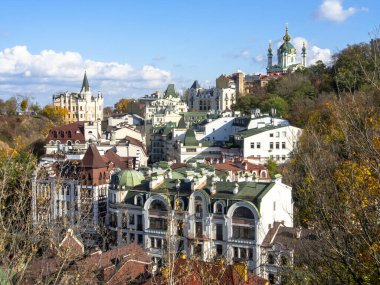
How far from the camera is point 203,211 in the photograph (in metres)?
30.0

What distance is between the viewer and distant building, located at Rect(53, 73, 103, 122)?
322 ft

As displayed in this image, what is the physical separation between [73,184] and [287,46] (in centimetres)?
10169

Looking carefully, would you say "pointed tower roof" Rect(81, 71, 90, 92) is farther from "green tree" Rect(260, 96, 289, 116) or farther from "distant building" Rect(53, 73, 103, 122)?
"green tree" Rect(260, 96, 289, 116)

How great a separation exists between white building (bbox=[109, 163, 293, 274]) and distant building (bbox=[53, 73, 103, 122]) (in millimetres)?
66664

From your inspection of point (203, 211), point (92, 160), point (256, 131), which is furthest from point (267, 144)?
point (203, 211)

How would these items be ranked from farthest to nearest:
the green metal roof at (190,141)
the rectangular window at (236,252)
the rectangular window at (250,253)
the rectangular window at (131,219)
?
the green metal roof at (190,141), the rectangular window at (131,219), the rectangular window at (236,252), the rectangular window at (250,253)

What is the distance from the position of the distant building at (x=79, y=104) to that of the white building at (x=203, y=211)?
66.7 meters

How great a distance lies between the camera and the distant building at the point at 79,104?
98.2 metres

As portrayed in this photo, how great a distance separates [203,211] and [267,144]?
26297mm

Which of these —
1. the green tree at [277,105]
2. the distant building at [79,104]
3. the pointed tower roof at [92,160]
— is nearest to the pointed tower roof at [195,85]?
the distant building at [79,104]

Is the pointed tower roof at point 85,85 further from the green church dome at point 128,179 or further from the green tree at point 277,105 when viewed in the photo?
the green church dome at point 128,179

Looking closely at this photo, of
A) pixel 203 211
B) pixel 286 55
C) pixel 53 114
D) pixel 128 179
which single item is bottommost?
pixel 203 211

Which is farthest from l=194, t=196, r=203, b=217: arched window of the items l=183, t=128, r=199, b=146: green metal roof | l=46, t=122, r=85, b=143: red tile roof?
l=46, t=122, r=85, b=143: red tile roof

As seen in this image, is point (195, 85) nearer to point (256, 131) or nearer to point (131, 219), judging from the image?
point (256, 131)
